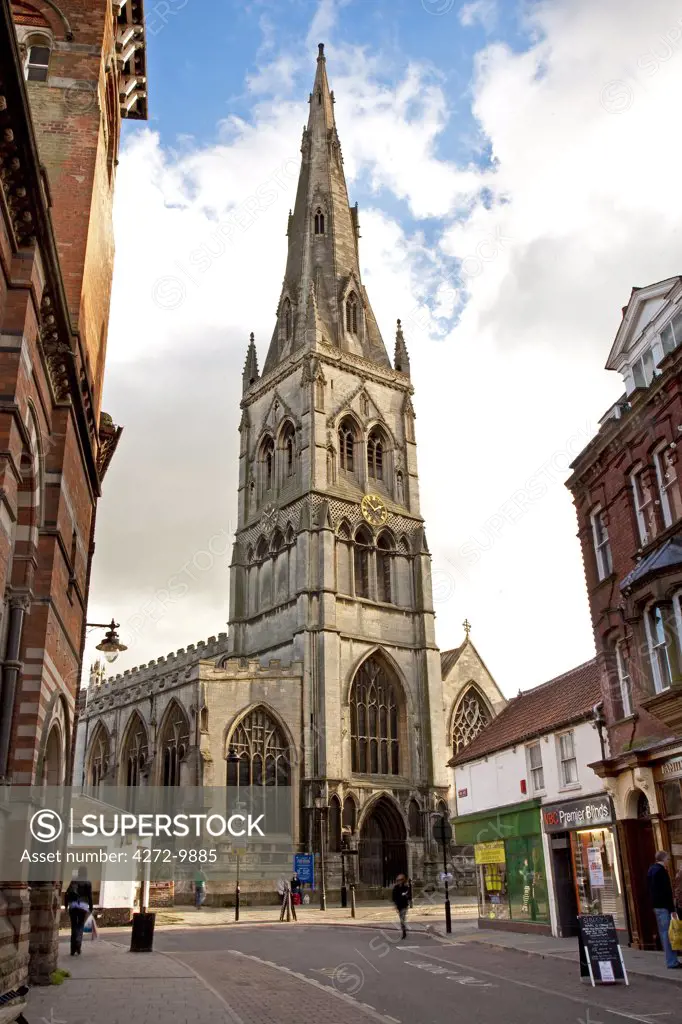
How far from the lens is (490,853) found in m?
24.5

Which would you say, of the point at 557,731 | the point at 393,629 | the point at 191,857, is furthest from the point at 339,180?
the point at 557,731

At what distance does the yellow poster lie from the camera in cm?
2369

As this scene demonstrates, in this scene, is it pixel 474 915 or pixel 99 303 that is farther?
pixel 474 915

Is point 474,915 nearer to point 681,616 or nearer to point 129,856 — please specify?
point 129,856

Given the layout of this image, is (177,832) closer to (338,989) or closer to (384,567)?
(384,567)

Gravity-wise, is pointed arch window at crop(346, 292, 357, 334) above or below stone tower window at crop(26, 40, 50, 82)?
above

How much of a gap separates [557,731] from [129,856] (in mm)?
13833

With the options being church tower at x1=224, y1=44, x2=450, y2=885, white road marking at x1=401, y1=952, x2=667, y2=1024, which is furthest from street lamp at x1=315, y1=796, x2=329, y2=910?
white road marking at x1=401, y1=952, x2=667, y2=1024

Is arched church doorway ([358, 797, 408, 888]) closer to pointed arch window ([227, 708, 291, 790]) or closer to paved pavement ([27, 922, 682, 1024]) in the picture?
pointed arch window ([227, 708, 291, 790])

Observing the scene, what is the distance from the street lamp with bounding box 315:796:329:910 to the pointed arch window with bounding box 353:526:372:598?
11.3 meters

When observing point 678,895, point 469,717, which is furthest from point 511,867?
point 469,717

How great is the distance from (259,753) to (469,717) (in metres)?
13.9

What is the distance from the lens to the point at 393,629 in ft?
153

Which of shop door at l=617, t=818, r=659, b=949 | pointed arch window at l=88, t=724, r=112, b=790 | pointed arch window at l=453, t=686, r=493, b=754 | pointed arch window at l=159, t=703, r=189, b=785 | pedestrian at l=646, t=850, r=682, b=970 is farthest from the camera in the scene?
pointed arch window at l=88, t=724, r=112, b=790
